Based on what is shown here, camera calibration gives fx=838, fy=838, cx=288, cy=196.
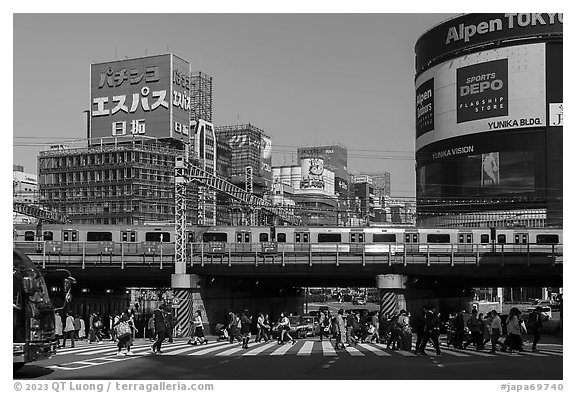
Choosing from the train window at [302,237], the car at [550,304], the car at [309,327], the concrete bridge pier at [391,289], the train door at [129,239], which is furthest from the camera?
the car at [550,304]

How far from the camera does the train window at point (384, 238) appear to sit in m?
60.0

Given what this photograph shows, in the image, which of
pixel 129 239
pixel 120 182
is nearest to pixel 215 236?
pixel 129 239

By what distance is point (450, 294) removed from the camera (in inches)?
2980

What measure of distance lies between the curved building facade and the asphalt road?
67016 mm

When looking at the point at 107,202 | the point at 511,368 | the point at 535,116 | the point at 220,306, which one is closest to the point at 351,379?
the point at 511,368

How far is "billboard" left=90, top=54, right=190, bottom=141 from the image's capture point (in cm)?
13625

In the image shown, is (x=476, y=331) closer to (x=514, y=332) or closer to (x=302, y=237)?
(x=514, y=332)

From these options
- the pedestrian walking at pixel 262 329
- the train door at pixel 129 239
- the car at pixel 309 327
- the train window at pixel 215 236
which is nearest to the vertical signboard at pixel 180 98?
the train window at pixel 215 236

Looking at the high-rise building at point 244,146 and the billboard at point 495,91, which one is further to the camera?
the high-rise building at point 244,146

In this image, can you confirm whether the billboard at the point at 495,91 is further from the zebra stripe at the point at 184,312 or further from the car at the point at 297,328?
the zebra stripe at the point at 184,312

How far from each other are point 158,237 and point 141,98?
3370 inches

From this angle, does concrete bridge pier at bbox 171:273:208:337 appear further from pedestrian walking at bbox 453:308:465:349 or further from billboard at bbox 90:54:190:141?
billboard at bbox 90:54:190:141

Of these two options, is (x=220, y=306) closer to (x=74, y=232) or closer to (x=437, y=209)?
(x=74, y=232)

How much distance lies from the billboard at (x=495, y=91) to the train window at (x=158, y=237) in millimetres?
47615
